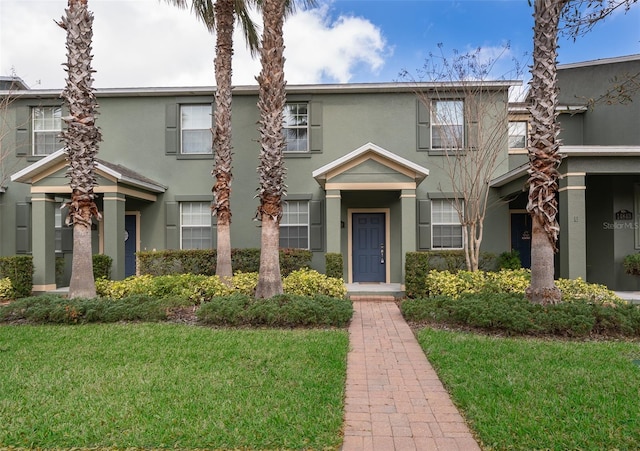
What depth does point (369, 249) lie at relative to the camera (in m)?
12.3

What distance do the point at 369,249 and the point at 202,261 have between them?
206 inches

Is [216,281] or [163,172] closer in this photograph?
[216,281]

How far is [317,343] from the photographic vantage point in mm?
6055

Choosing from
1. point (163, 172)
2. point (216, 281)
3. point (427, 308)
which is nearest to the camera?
point (427, 308)

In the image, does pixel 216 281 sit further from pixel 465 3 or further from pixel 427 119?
pixel 465 3

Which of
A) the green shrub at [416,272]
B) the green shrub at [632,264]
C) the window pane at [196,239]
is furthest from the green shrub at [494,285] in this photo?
the window pane at [196,239]

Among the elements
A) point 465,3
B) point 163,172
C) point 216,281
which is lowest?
point 216,281

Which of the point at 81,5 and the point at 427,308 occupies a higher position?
the point at 81,5

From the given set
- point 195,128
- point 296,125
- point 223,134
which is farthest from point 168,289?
point 296,125

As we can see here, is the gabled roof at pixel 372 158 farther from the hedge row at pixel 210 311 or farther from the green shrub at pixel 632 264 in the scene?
the green shrub at pixel 632 264

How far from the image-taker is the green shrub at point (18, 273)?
10070 millimetres

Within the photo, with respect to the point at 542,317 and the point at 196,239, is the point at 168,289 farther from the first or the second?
the point at 542,317

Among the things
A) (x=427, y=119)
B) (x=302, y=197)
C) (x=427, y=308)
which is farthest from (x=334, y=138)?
(x=427, y=308)

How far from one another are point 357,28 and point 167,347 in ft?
46.2
